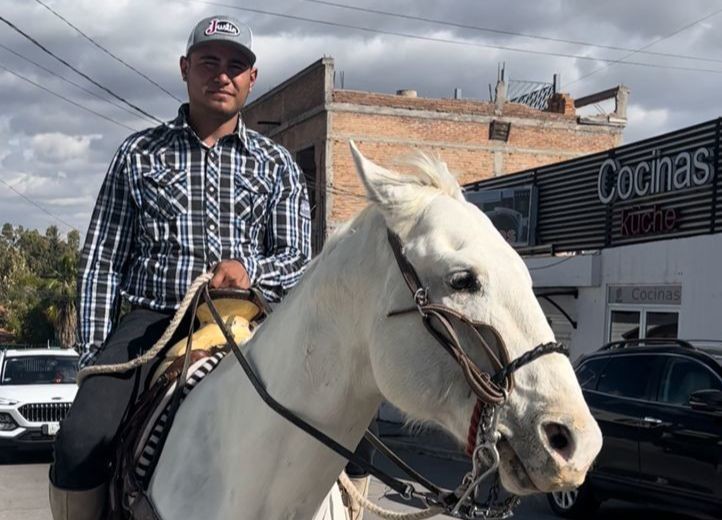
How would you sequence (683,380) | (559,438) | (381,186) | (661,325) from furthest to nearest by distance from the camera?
(661,325) < (683,380) < (381,186) < (559,438)

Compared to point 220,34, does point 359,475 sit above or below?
below

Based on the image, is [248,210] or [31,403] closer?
[248,210]

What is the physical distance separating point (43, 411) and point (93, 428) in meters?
11.9

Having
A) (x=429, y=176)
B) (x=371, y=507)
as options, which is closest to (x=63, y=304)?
(x=371, y=507)

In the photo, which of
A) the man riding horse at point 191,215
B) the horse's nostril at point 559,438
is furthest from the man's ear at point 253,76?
the horse's nostril at point 559,438

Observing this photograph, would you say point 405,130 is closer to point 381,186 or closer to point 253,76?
point 253,76

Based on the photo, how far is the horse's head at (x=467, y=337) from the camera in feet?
6.55

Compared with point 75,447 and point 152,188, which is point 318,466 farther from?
point 152,188

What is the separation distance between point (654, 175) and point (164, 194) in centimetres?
1431

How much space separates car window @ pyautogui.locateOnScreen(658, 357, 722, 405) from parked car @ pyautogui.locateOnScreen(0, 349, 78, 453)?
8812 millimetres

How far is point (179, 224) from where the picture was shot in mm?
3453

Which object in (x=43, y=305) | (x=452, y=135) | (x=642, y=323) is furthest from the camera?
(x=43, y=305)

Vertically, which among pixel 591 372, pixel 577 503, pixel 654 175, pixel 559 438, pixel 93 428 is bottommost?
pixel 577 503

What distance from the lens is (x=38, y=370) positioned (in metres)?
15.5
